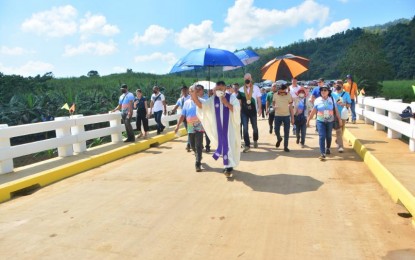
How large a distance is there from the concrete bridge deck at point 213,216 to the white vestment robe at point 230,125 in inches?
18.8

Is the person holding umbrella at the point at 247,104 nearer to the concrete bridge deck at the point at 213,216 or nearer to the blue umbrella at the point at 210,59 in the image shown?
the blue umbrella at the point at 210,59

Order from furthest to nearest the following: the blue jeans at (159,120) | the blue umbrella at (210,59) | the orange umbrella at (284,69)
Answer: the blue jeans at (159,120), the orange umbrella at (284,69), the blue umbrella at (210,59)

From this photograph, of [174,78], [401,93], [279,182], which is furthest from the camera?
[401,93]

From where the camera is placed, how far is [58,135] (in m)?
9.21

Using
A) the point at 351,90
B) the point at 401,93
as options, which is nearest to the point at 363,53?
the point at 401,93

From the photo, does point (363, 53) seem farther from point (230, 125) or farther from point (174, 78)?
point (230, 125)

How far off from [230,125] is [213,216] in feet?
8.13

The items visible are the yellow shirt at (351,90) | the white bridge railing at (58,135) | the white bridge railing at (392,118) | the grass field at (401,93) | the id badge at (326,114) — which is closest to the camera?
the white bridge railing at (58,135)

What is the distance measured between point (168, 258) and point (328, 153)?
617 cm

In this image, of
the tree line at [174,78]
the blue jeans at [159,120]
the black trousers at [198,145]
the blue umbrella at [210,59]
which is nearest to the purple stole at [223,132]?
the black trousers at [198,145]

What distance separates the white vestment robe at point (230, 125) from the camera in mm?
7270

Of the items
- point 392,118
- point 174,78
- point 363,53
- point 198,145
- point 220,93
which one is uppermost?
point 363,53

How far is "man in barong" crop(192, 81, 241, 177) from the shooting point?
7223mm

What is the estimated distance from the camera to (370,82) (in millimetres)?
48094
